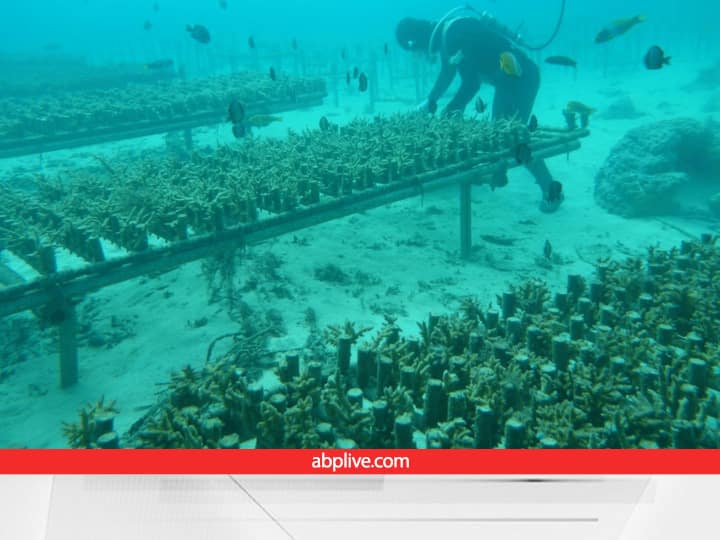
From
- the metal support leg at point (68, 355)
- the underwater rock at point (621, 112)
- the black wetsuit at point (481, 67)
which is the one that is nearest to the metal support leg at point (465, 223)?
the black wetsuit at point (481, 67)

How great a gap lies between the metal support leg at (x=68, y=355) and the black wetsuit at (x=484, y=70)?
790 cm

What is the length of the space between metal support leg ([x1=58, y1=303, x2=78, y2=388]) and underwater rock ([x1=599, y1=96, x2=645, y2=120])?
2132cm

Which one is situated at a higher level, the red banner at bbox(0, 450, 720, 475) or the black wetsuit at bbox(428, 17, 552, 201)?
the black wetsuit at bbox(428, 17, 552, 201)

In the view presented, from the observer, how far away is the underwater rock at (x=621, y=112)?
66.3ft

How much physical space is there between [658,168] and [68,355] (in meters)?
11.9

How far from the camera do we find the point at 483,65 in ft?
34.6

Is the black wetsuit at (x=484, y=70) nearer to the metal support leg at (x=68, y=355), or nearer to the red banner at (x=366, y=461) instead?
the metal support leg at (x=68, y=355)

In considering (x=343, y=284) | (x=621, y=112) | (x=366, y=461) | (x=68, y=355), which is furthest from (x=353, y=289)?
(x=621, y=112)

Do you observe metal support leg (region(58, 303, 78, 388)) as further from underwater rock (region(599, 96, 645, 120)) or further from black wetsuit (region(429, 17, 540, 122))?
underwater rock (region(599, 96, 645, 120))

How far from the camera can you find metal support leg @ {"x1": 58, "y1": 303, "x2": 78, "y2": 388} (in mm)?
4461

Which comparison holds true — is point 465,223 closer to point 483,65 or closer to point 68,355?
point 483,65

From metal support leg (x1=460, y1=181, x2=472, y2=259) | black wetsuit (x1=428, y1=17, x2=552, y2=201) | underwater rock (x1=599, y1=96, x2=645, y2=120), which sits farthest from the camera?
underwater rock (x1=599, y1=96, x2=645, y2=120)

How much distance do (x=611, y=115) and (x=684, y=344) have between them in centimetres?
2055

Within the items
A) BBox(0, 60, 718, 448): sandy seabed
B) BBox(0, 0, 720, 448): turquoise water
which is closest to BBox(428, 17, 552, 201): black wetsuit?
BBox(0, 0, 720, 448): turquoise water
